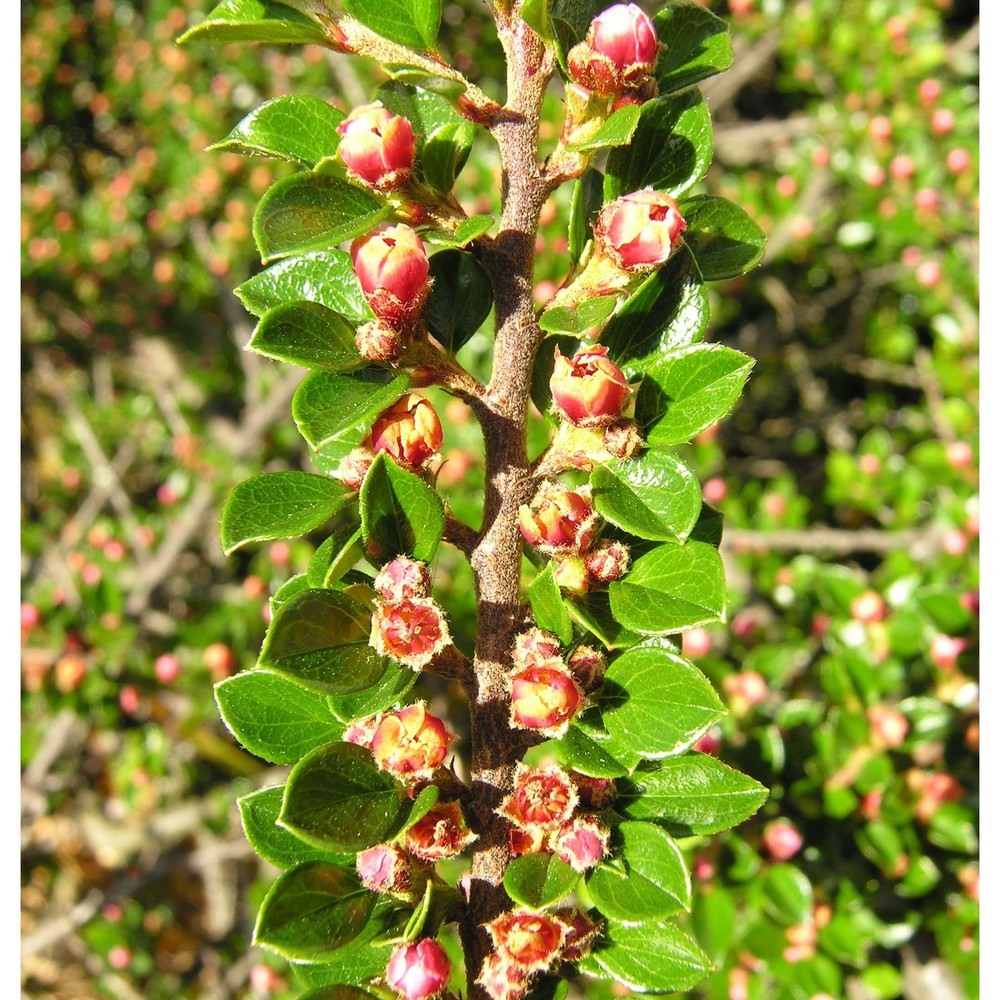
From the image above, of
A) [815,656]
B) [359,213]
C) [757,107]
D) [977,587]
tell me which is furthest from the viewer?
[757,107]

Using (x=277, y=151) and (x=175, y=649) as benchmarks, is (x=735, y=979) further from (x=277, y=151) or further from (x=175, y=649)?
(x=277, y=151)

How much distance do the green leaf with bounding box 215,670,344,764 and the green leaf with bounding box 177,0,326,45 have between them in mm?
440

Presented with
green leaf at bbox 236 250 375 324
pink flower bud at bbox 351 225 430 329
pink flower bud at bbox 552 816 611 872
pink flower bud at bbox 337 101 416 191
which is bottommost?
pink flower bud at bbox 552 816 611 872

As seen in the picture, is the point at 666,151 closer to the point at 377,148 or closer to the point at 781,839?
the point at 377,148

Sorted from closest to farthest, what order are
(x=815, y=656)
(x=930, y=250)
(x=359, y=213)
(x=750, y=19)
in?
(x=359, y=213), (x=815, y=656), (x=930, y=250), (x=750, y=19)

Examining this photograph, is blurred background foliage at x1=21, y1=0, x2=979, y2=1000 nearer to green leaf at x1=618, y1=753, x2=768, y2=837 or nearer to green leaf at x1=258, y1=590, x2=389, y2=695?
green leaf at x1=618, y1=753, x2=768, y2=837

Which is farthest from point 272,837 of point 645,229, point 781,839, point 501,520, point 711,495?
point 711,495

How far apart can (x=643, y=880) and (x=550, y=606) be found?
0.69ft

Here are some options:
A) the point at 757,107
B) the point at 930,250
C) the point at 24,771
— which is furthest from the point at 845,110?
the point at 24,771

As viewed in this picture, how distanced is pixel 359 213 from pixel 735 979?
143 centimetres

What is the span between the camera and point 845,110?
2830mm

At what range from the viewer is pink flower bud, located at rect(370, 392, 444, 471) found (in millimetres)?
621

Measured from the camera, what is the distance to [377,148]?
0.57 metres

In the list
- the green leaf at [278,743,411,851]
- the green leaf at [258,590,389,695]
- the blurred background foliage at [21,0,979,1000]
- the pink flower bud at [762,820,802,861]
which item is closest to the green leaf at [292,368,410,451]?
the green leaf at [258,590,389,695]
